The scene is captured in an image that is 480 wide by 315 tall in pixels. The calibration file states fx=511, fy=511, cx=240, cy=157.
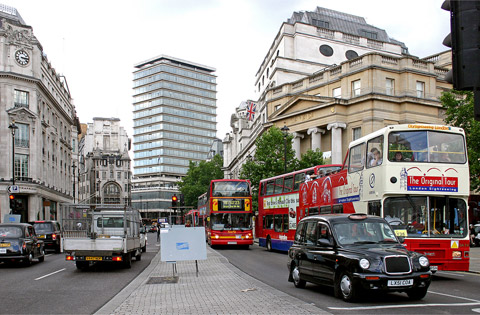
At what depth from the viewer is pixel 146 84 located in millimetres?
163625

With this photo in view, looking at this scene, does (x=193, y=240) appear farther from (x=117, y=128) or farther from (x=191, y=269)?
(x=117, y=128)

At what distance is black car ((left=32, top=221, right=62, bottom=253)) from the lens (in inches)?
1124

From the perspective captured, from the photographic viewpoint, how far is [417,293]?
9922mm

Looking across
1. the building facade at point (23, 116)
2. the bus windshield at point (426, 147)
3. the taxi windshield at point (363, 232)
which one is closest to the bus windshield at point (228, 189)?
the bus windshield at point (426, 147)

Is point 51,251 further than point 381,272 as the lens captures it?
Yes

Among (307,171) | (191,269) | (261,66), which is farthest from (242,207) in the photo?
(261,66)

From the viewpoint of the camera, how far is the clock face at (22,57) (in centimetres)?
5315

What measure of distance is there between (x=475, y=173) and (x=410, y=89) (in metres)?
19.6

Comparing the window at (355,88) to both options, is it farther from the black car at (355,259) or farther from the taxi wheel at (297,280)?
the taxi wheel at (297,280)

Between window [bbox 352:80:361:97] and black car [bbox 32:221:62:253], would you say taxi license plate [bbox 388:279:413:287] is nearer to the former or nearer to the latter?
black car [bbox 32:221:62:253]

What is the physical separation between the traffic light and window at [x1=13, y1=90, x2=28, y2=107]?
5410 cm

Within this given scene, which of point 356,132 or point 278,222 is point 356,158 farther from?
point 356,132

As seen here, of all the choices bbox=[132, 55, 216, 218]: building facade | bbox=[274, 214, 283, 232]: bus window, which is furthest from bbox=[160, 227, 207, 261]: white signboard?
bbox=[132, 55, 216, 218]: building facade

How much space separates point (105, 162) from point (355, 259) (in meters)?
135
